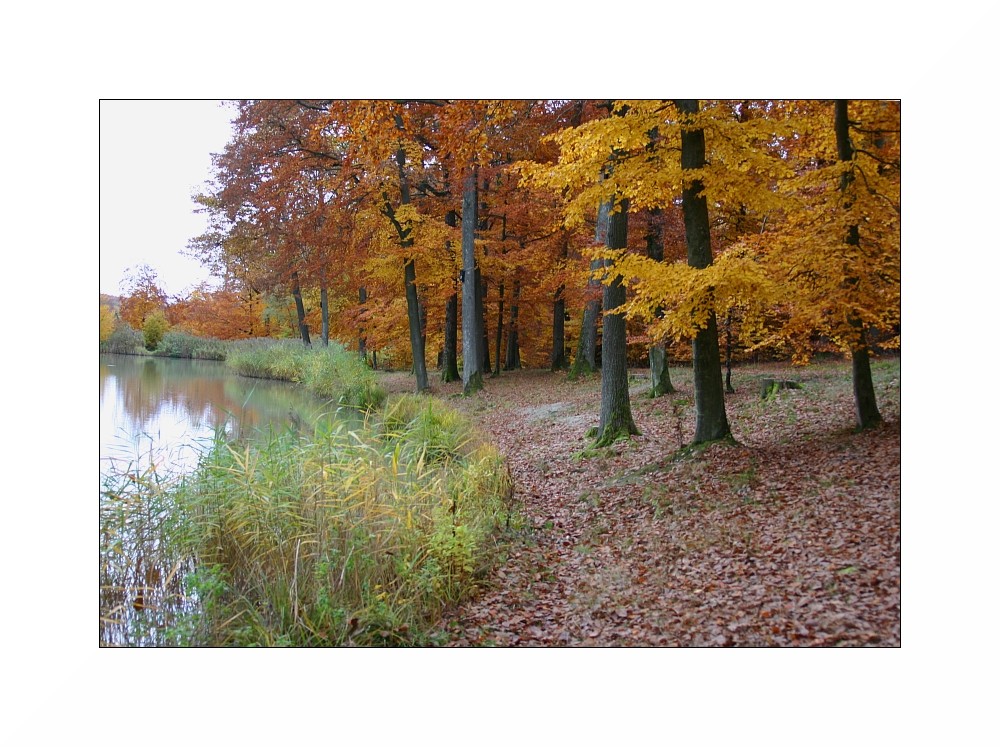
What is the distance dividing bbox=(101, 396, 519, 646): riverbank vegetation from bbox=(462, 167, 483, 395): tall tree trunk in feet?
21.6

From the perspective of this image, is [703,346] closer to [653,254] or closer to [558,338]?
[653,254]

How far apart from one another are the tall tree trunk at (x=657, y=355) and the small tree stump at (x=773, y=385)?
1370 mm

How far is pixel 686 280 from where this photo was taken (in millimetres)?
4707

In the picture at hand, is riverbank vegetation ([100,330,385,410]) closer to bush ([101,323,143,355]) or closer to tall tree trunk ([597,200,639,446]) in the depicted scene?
bush ([101,323,143,355])

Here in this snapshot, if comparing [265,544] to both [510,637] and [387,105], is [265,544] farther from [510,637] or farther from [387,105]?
[387,105]

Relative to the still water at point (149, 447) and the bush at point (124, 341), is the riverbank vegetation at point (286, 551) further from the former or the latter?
the bush at point (124, 341)

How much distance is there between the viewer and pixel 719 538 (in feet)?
13.4

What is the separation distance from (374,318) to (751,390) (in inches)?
247

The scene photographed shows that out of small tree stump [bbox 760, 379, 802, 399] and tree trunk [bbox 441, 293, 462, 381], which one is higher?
tree trunk [bbox 441, 293, 462, 381]

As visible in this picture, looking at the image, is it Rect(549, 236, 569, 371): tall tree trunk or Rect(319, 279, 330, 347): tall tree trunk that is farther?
Rect(549, 236, 569, 371): tall tree trunk

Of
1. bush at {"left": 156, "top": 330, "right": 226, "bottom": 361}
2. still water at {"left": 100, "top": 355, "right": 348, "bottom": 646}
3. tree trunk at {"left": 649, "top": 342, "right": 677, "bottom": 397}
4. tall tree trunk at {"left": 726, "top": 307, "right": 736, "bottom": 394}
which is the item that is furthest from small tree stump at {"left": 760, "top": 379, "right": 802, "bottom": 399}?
bush at {"left": 156, "top": 330, "right": 226, "bottom": 361}

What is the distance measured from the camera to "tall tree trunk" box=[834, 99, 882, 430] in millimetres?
4591

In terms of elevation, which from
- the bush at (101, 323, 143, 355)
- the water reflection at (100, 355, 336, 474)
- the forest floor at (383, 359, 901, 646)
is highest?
the bush at (101, 323, 143, 355)
